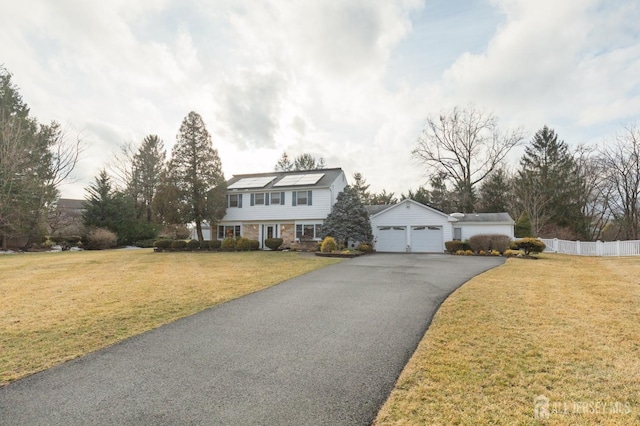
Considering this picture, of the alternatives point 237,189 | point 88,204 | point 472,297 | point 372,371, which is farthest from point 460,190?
point 88,204

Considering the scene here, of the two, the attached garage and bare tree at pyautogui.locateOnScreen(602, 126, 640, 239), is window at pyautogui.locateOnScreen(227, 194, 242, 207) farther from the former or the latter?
bare tree at pyautogui.locateOnScreen(602, 126, 640, 239)

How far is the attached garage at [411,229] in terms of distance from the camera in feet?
75.7

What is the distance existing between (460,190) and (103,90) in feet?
108

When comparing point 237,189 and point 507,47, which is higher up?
point 507,47

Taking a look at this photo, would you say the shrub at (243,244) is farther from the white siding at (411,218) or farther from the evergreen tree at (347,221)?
the white siding at (411,218)

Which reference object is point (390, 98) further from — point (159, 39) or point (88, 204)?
point (88, 204)

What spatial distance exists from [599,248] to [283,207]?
21.5 m

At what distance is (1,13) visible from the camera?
1050cm

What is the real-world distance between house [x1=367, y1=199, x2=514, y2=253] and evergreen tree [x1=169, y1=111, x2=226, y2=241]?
42.9ft

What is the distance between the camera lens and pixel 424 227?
23.4m

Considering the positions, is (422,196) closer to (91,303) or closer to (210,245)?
(210,245)

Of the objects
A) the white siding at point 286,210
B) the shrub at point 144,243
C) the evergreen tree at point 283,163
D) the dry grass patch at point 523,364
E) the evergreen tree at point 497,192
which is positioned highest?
the evergreen tree at point 283,163

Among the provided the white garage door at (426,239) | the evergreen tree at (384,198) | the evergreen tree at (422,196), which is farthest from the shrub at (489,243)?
the evergreen tree at (384,198)

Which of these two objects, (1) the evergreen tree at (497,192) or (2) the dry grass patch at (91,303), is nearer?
(2) the dry grass patch at (91,303)
